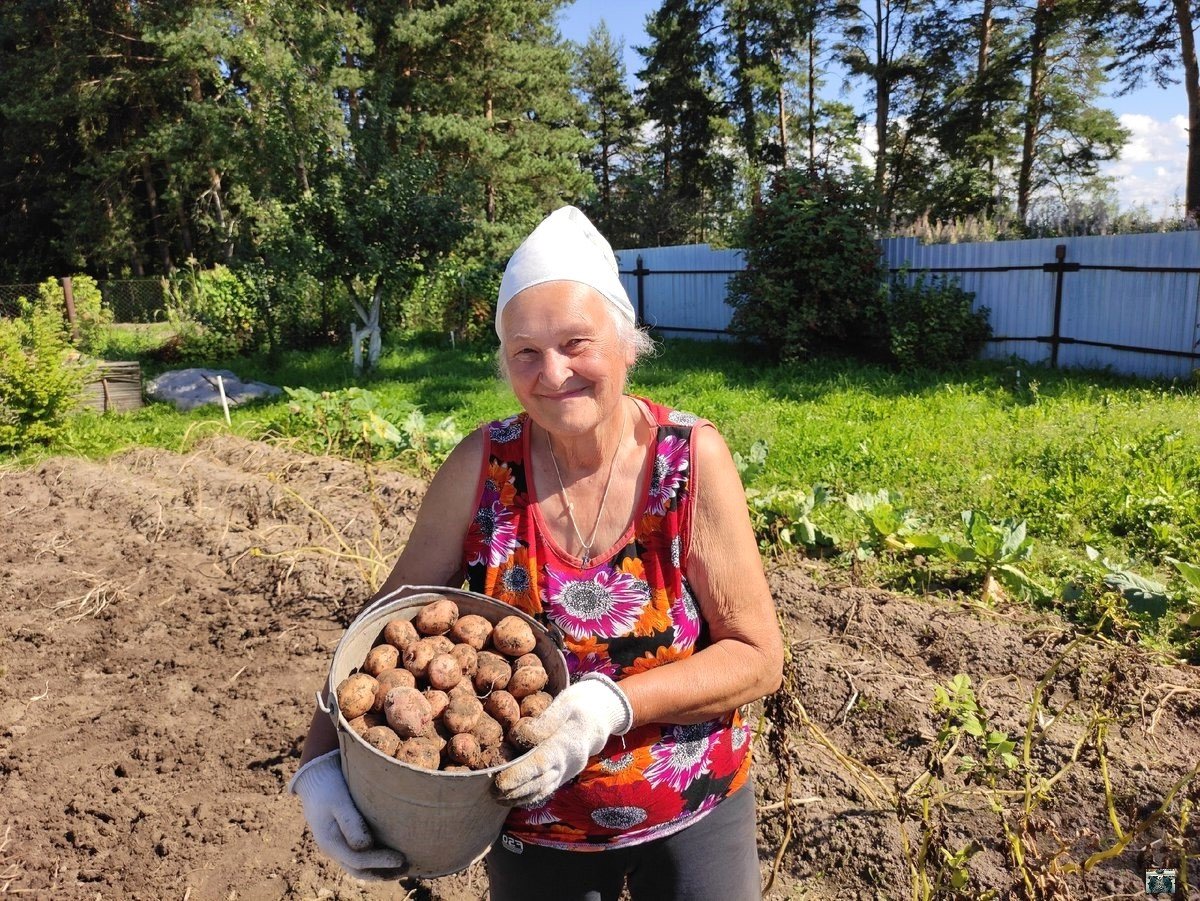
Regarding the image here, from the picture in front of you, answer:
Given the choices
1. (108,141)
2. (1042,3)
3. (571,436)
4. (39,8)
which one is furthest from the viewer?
(108,141)

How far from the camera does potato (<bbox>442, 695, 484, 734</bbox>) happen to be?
1.31 meters

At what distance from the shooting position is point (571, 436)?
155cm

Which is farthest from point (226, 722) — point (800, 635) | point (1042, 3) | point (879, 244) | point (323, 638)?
point (1042, 3)

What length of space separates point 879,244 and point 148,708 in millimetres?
9592

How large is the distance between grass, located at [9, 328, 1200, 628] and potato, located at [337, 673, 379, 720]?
80.1 inches

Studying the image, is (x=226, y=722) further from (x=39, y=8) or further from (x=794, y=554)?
(x=39, y=8)

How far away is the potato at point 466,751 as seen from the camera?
1.27 metres

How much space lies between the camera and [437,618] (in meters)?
1.44

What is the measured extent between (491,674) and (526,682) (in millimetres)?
57

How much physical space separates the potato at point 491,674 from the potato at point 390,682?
0.10 metres

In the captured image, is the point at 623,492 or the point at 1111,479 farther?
the point at 1111,479

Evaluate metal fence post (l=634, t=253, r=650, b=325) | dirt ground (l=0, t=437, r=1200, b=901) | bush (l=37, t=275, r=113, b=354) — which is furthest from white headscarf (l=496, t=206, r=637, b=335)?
bush (l=37, t=275, r=113, b=354)

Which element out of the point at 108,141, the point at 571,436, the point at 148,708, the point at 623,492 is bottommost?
the point at 148,708

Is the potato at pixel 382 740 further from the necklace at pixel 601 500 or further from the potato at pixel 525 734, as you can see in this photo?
the necklace at pixel 601 500
